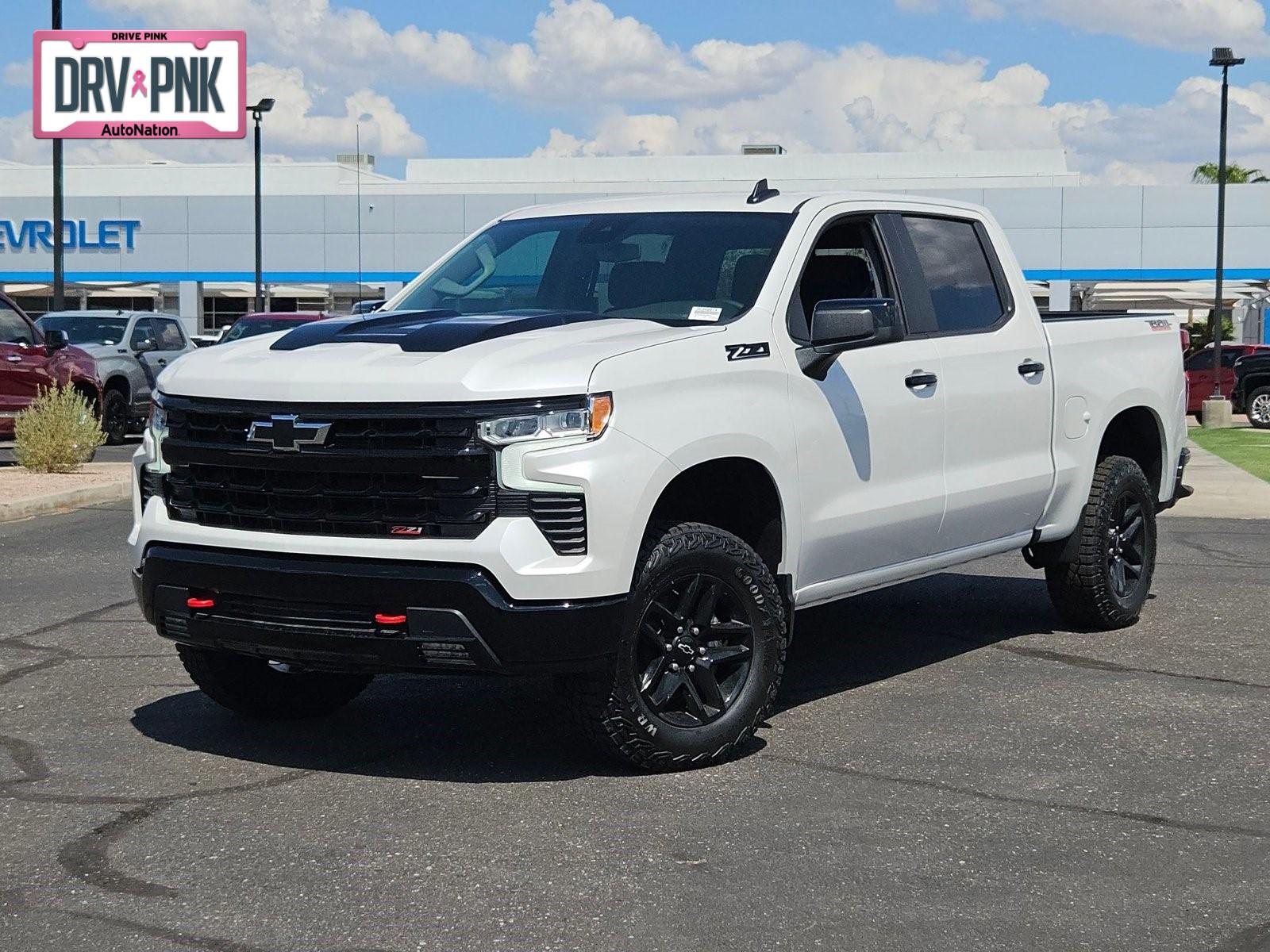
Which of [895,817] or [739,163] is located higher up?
[739,163]

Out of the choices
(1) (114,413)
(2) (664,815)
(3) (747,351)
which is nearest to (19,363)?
(1) (114,413)

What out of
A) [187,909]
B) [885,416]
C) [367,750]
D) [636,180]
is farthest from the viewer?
[636,180]

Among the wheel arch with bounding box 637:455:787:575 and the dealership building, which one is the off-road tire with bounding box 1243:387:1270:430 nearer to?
the dealership building

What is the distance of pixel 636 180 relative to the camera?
61656 mm

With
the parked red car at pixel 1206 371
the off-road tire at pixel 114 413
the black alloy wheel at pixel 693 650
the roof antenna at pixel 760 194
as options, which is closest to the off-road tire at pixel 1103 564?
the roof antenna at pixel 760 194

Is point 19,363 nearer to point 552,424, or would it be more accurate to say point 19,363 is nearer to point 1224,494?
point 1224,494

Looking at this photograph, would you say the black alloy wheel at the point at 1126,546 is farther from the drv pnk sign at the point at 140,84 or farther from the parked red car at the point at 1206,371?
the parked red car at the point at 1206,371

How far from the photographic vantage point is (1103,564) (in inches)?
325

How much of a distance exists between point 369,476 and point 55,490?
1039 centimetres

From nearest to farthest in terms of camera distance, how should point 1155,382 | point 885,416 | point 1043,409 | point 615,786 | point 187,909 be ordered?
1. point 187,909
2. point 615,786
3. point 885,416
4. point 1043,409
5. point 1155,382

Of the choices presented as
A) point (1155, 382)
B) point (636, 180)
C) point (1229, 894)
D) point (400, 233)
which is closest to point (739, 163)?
point (636, 180)

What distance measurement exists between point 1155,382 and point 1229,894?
4559 mm

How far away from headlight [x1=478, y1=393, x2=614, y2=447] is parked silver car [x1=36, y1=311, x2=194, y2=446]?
58.9 feet

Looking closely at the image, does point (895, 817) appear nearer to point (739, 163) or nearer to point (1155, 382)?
point (1155, 382)
